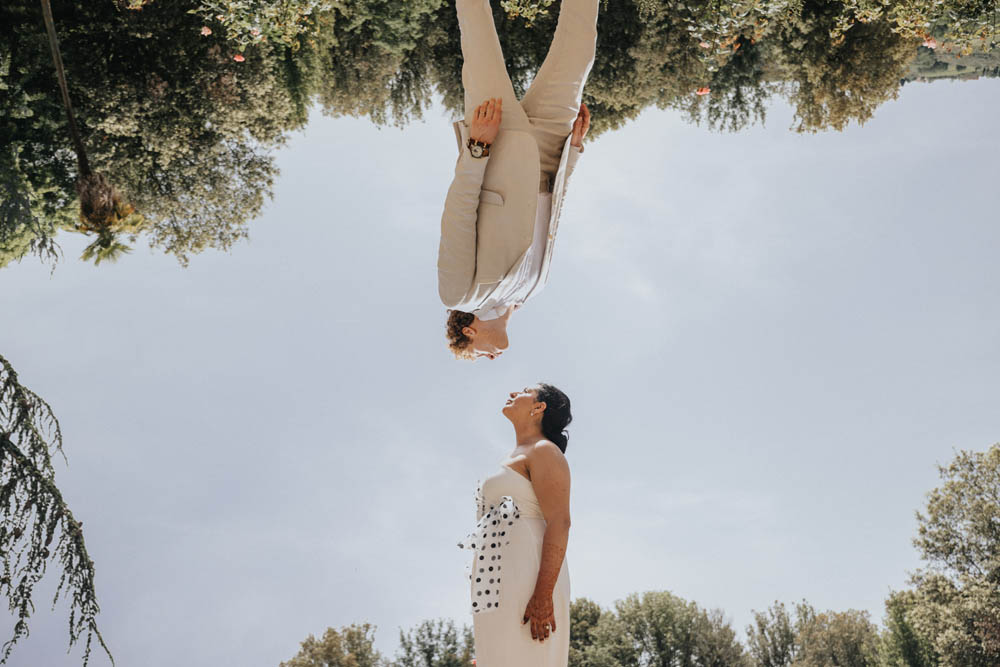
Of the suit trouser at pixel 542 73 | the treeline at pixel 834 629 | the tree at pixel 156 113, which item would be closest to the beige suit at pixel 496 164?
the suit trouser at pixel 542 73

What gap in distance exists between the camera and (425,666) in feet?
59.0

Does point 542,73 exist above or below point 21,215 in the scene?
below

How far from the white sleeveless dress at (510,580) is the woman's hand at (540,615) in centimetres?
2

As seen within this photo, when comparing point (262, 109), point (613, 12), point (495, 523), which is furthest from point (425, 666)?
point (495, 523)

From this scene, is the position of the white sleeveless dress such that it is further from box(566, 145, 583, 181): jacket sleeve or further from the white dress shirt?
box(566, 145, 583, 181): jacket sleeve

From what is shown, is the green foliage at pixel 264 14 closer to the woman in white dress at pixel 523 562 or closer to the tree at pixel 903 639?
the woman in white dress at pixel 523 562

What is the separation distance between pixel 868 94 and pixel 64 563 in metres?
10.9

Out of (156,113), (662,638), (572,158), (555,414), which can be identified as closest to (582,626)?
(662,638)

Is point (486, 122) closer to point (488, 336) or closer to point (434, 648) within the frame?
point (488, 336)

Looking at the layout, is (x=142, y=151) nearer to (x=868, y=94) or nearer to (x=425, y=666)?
(x=868, y=94)

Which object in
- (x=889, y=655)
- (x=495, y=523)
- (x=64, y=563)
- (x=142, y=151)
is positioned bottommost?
(x=495, y=523)

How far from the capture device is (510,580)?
3242mm

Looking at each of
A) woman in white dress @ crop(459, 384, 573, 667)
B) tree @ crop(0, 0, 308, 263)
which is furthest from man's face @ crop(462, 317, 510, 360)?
tree @ crop(0, 0, 308, 263)

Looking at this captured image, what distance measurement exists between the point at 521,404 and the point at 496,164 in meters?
1.17
